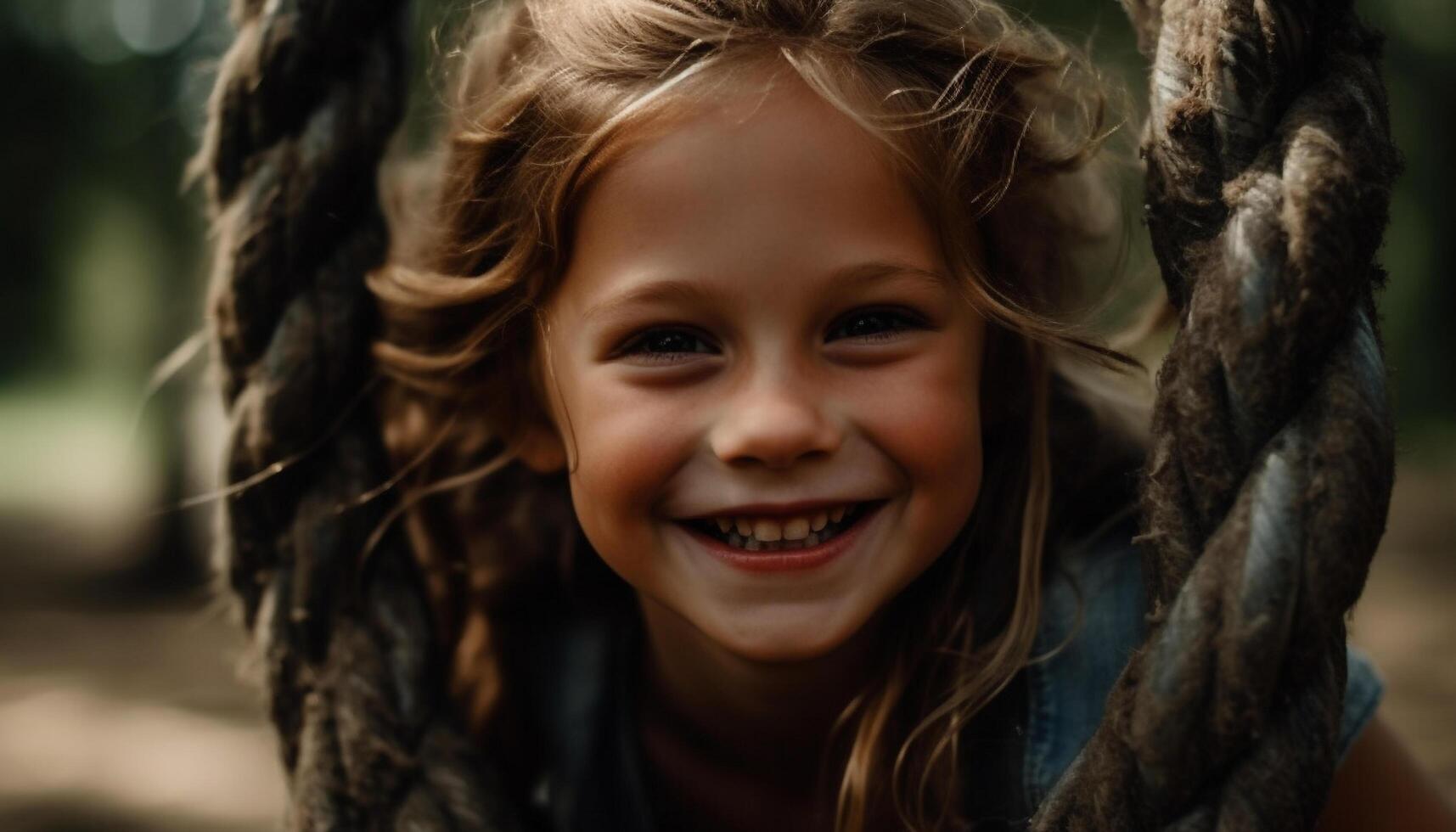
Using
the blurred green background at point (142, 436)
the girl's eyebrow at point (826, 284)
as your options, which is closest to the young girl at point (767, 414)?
the girl's eyebrow at point (826, 284)

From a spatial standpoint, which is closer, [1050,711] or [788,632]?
[788,632]

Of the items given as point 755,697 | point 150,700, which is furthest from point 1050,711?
point 150,700

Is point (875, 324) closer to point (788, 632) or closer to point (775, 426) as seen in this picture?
point (775, 426)

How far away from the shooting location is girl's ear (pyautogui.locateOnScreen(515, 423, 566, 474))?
1.19 metres

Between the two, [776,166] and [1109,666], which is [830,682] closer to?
[1109,666]

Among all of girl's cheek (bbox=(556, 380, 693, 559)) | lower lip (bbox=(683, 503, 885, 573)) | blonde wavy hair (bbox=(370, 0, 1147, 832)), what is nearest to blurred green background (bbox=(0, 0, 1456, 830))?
blonde wavy hair (bbox=(370, 0, 1147, 832))

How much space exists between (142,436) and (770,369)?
4041 millimetres

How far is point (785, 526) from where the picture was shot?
3.25 feet

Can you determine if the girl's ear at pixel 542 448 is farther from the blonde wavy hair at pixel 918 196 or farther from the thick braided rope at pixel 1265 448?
the thick braided rope at pixel 1265 448

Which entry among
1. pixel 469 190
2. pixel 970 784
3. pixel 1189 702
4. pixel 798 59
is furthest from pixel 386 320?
pixel 1189 702

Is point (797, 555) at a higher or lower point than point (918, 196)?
lower

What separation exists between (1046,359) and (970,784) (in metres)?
0.34

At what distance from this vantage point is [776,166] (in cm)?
94

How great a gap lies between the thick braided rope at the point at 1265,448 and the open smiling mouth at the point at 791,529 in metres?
0.35
